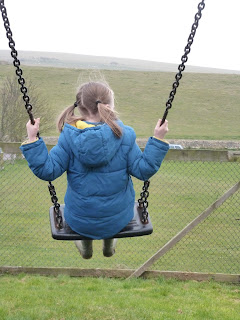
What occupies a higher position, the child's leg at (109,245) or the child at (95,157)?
the child at (95,157)

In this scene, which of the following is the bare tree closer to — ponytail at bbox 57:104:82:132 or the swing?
the swing

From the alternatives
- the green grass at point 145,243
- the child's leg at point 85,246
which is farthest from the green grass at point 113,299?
the child's leg at point 85,246

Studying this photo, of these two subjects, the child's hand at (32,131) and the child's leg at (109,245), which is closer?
the child's hand at (32,131)

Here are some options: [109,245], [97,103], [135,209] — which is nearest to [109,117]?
[97,103]

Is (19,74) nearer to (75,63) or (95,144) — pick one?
(95,144)

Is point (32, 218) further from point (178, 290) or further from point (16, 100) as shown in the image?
point (16, 100)

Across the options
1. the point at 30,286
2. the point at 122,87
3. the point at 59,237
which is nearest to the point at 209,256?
the point at 30,286

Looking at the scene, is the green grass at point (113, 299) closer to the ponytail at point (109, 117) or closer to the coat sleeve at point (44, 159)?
the coat sleeve at point (44, 159)

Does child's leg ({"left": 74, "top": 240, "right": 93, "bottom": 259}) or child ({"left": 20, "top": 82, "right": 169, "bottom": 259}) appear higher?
child ({"left": 20, "top": 82, "right": 169, "bottom": 259})

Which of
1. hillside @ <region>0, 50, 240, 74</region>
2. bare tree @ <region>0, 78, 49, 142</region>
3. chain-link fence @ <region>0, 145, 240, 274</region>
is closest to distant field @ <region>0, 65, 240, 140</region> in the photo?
bare tree @ <region>0, 78, 49, 142</region>

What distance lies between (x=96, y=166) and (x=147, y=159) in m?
0.31

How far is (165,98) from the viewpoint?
43812 mm

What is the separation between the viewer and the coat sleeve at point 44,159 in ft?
8.87

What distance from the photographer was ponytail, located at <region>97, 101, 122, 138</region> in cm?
269
